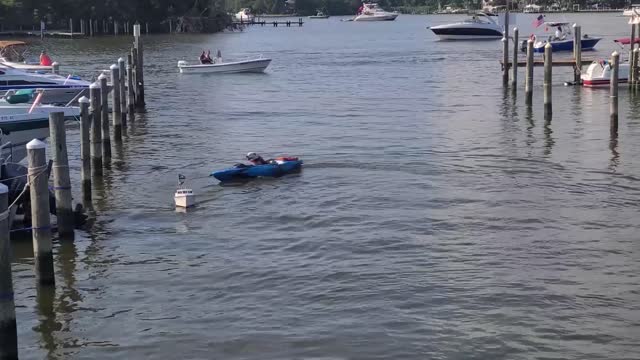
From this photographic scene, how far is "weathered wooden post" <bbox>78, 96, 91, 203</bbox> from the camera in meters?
23.3

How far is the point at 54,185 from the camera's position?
19.8 metres

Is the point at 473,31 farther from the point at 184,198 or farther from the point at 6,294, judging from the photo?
the point at 6,294

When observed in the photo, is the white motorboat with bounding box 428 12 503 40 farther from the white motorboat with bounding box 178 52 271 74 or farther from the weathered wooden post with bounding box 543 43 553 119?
the weathered wooden post with bounding box 543 43 553 119

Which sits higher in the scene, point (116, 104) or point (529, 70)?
point (529, 70)

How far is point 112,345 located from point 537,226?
414 inches

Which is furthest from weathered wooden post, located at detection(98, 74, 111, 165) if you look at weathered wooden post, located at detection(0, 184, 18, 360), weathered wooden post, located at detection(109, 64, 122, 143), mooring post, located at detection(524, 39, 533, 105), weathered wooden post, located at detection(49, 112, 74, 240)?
mooring post, located at detection(524, 39, 533, 105)

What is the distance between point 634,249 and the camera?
2016 centimetres

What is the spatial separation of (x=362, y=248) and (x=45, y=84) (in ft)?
67.8

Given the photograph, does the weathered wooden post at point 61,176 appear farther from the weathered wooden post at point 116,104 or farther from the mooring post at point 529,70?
the mooring post at point 529,70

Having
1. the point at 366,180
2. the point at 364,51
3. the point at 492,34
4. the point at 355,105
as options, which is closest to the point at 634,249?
the point at 366,180

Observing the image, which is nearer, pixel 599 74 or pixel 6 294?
pixel 6 294

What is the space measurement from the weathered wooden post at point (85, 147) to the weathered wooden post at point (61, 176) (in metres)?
3.40

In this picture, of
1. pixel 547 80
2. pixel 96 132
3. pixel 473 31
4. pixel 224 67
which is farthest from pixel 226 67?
pixel 473 31

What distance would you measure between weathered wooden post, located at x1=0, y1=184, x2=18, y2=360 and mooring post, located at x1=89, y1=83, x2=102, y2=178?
12.1 metres
